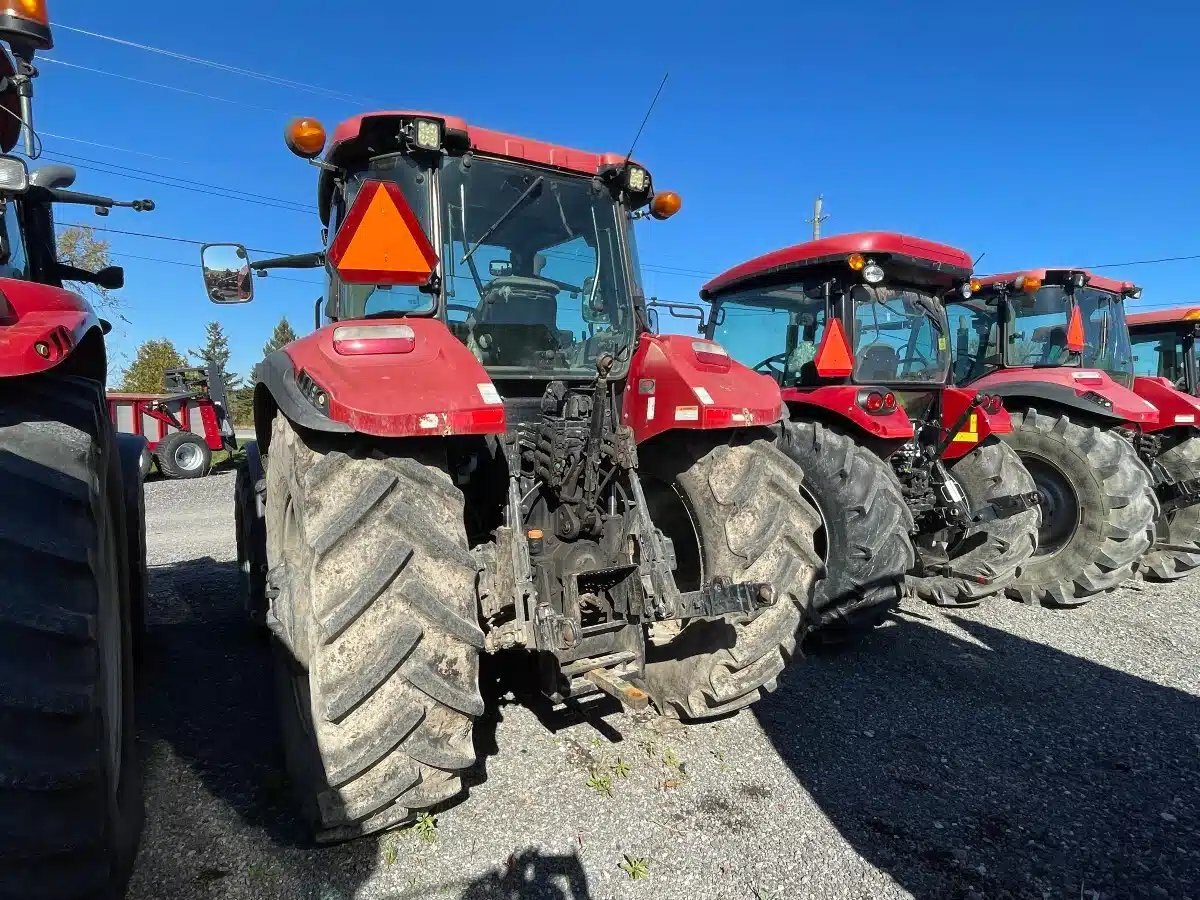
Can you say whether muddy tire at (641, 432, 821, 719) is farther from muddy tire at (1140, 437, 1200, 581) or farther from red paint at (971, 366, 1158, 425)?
muddy tire at (1140, 437, 1200, 581)

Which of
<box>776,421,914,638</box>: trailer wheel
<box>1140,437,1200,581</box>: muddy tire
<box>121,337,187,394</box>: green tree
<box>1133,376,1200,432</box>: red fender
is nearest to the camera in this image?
<box>776,421,914,638</box>: trailer wheel

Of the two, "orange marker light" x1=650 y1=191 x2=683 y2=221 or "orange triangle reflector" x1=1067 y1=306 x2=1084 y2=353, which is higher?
"orange marker light" x1=650 y1=191 x2=683 y2=221

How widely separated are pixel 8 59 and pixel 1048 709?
466 cm

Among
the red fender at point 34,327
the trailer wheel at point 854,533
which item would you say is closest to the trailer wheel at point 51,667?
the red fender at point 34,327

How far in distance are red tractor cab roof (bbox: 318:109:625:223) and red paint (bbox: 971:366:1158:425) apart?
4452mm

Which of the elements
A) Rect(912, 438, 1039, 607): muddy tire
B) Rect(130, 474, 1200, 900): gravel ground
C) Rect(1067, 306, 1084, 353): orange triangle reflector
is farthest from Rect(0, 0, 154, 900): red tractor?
Rect(1067, 306, 1084, 353): orange triangle reflector

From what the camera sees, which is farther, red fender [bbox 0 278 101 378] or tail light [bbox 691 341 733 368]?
tail light [bbox 691 341 733 368]

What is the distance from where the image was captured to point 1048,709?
3320mm

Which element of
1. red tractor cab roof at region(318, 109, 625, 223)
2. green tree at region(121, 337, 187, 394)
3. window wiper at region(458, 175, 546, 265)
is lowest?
green tree at region(121, 337, 187, 394)

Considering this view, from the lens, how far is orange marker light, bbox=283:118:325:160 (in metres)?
2.33

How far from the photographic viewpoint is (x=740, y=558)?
2.64 metres

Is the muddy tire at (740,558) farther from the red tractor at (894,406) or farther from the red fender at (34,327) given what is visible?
the red fender at (34,327)

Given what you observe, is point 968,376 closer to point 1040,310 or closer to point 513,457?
point 1040,310

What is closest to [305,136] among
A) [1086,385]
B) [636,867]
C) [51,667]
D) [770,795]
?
[51,667]
